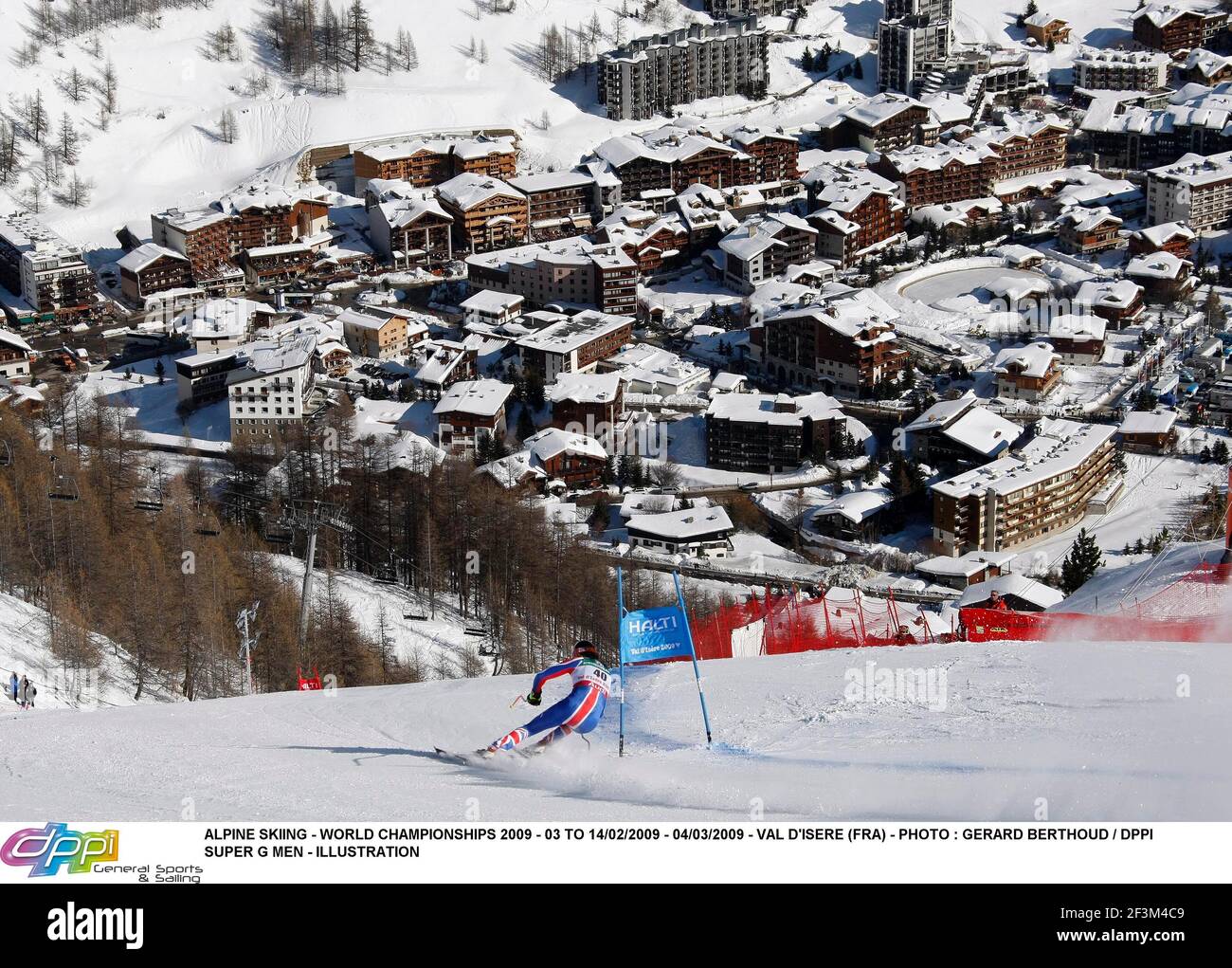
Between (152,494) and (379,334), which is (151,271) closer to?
(379,334)

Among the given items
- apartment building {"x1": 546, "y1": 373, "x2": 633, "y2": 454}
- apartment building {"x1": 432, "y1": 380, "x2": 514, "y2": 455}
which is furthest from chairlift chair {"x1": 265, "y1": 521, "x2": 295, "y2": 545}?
apartment building {"x1": 546, "y1": 373, "x2": 633, "y2": 454}

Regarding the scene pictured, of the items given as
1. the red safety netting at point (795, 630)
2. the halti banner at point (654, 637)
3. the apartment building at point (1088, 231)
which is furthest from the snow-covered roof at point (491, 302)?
the halti banner at point (654, 637)

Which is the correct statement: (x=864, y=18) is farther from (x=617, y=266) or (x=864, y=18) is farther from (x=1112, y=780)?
(x=1112, y=780)

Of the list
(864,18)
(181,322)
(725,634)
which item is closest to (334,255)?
(181,322)

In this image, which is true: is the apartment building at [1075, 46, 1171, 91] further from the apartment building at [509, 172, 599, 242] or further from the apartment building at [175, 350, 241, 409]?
the apartment building at [175, 350, 241, 409]

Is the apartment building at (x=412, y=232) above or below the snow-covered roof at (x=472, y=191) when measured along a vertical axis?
below

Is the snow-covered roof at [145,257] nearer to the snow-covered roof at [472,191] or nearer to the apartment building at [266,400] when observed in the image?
the snow-covered roof at [472,191]
